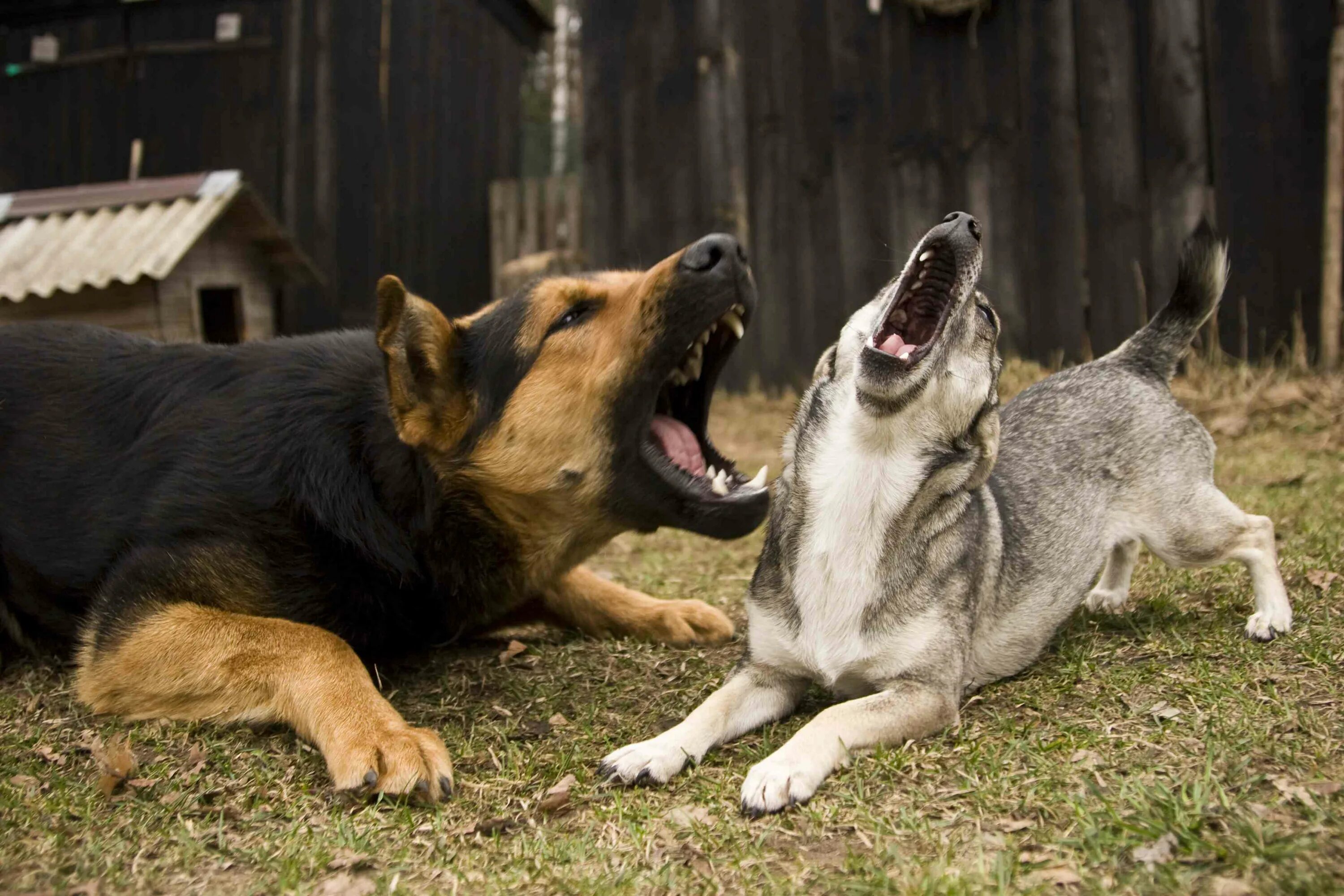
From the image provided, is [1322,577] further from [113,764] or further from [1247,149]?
[1247,149]

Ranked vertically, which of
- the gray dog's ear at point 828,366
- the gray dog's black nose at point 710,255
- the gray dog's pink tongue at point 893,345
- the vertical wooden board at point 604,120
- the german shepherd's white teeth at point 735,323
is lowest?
the gray dog's ear at point 828,366

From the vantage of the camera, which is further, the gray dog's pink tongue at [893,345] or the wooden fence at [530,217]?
the wooden fence at [530,217]

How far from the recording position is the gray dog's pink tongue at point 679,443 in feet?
13.0

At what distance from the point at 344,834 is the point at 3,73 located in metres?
13.5

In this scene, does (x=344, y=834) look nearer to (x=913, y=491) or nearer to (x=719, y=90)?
(x=913, y=491)

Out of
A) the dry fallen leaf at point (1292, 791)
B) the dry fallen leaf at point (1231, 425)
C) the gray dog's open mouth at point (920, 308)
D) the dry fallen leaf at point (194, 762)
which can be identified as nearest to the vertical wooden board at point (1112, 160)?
the dry fallen leaf at point (1231, 425)

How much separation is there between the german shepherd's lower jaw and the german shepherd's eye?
33 centimetres

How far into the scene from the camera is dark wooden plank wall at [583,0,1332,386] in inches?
332

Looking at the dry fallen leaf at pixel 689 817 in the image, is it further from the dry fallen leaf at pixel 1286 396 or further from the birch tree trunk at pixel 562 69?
the birch tree trunk at pixel 562 69

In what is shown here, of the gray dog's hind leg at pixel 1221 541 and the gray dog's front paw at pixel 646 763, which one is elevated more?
the gray dog's hind leg at pixel 1221 541

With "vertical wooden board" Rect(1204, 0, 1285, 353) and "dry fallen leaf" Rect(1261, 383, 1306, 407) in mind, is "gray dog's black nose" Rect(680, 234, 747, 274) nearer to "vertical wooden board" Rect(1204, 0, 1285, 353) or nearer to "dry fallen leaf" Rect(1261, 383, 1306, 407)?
"dry fallen leaf" Rect(1261, 383, 1306, 407)

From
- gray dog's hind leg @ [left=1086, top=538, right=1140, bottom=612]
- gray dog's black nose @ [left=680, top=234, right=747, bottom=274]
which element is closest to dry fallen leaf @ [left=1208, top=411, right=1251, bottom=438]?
gray dog's hind leg @ [left=1086, top=538, right=1140, bottom=612]

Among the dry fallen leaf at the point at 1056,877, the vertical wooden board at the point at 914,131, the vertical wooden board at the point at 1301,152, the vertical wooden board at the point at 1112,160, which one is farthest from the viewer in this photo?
the vertical wooden board at the point at 914,131

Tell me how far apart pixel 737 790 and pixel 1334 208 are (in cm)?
733
